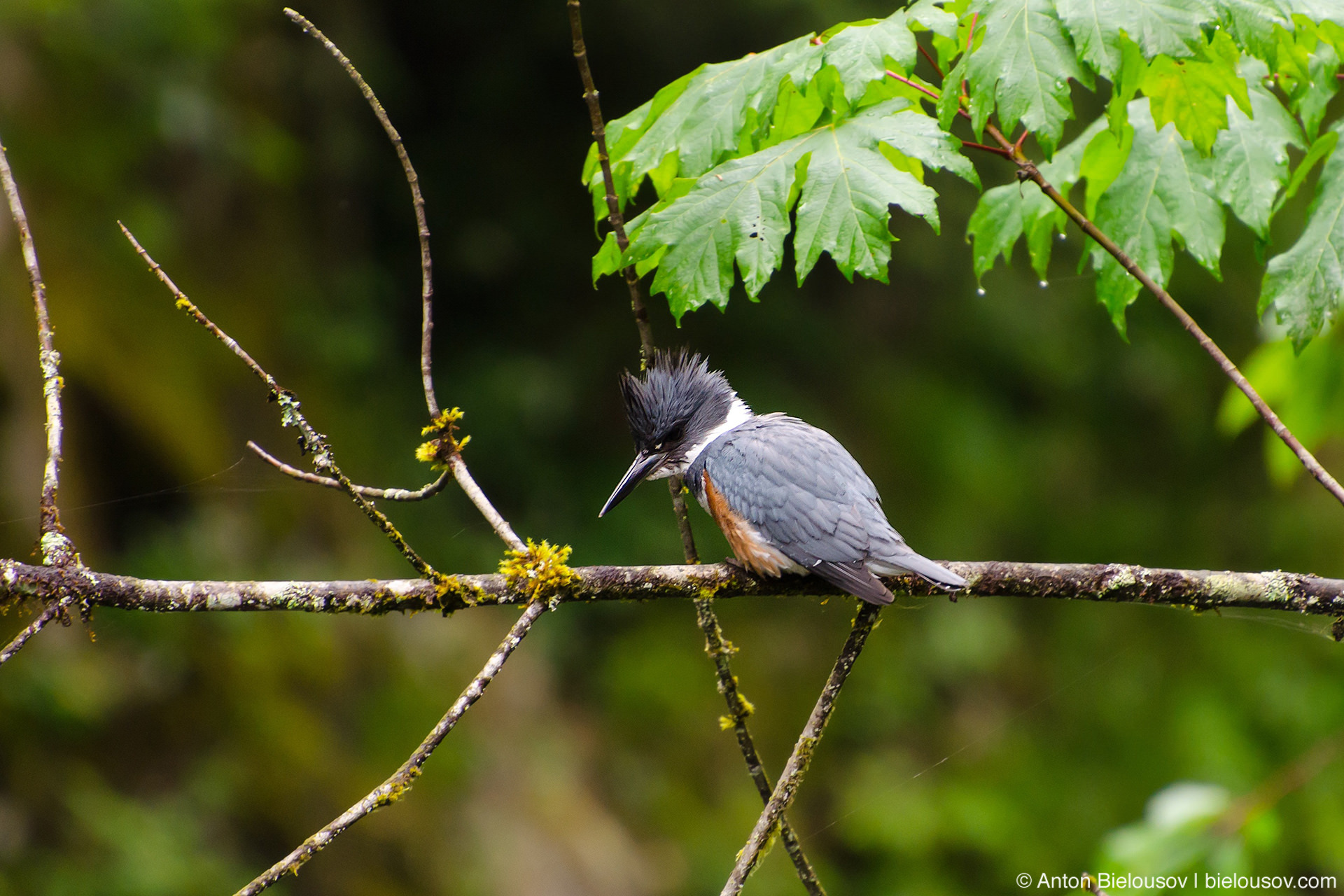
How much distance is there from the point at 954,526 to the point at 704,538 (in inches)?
63.8

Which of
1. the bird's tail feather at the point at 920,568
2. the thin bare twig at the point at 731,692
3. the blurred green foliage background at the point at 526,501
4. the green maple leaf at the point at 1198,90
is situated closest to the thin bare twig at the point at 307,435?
the thin bare twig at the point at 731,692

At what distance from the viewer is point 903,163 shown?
5.88 ft

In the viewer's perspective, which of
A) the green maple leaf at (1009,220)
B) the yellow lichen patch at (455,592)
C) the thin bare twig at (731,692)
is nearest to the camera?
the yellow lichen patch at (455,592)

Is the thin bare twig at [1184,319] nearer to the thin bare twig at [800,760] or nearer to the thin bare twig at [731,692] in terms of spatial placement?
the thin bare twig at [800,760]

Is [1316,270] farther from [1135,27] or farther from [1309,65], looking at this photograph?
[1135,27]

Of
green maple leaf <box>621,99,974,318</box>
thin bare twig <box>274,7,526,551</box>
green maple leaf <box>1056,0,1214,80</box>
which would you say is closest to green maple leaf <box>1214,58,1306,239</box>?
green maple leaf <box>1056,0,1214,80</box>

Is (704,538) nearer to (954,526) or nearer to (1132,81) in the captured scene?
(954,526)

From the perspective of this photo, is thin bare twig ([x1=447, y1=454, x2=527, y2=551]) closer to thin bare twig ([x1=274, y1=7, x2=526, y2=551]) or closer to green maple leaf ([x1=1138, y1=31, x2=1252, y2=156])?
thin bare twig ([x1=274, y1=7, x2=526, y2=551])

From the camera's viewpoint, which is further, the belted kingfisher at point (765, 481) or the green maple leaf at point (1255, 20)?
the belted kingfisher at point (765, 481)

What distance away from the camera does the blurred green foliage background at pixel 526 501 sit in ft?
13.7

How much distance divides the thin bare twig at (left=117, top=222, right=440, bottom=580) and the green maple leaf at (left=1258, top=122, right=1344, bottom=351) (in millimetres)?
1588

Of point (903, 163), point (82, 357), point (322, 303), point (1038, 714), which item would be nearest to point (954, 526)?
point (1038, 714)

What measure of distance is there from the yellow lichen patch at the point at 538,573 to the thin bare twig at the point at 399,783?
0.19ft

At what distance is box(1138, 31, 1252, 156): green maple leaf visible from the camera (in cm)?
156
